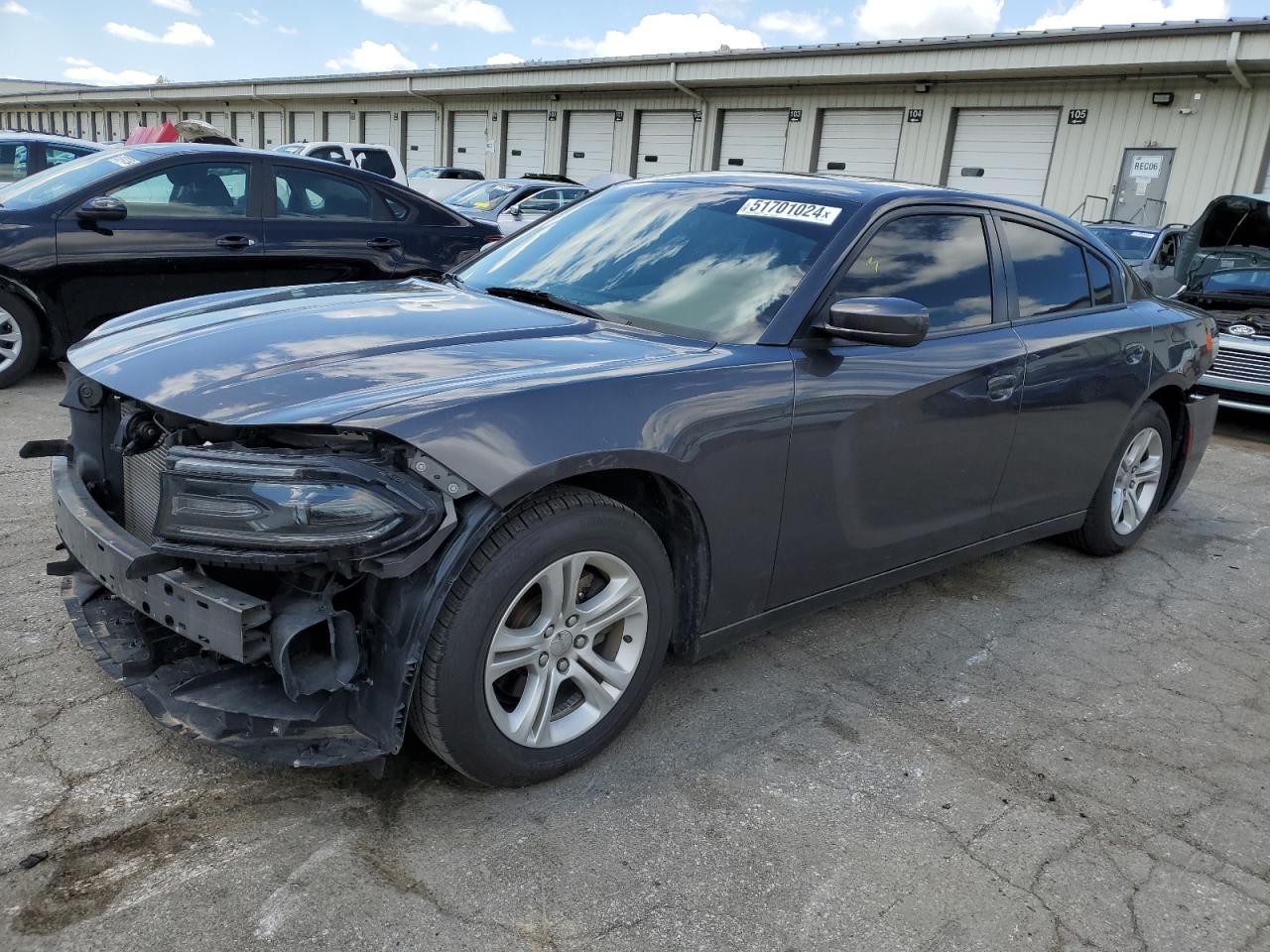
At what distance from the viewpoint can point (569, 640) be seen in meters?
2.58

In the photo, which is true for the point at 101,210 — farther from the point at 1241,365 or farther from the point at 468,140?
the point at 468,140

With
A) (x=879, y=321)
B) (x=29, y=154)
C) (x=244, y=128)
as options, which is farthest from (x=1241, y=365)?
(x=244, y=128)

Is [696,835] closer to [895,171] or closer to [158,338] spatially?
[158,338]

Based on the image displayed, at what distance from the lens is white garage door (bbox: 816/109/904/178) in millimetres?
20375

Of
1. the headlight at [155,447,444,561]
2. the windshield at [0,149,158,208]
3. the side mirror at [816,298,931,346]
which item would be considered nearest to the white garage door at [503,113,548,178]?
the windshield at [0,149,158,208]

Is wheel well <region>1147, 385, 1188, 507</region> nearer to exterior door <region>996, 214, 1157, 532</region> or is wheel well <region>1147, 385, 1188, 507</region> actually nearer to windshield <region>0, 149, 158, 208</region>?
exterior door <region>996, 214, 1157, 532</region>

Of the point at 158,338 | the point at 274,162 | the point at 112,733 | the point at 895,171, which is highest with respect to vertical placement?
the point at 895,171

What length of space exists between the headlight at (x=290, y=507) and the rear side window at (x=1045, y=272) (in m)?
2.65

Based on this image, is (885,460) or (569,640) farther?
(885,460)

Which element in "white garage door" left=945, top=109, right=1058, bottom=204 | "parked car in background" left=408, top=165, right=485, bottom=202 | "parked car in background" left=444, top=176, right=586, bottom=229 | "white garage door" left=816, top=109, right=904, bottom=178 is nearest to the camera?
"parked car in background" left=444, top=176, right=586, bottom=229

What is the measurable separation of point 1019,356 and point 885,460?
0.85 m

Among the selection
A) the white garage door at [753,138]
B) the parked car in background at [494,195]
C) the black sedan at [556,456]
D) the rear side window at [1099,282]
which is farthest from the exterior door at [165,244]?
the white garage door at [753,138]

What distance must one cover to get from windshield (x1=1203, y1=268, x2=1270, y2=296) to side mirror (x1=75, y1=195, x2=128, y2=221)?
8.55 m

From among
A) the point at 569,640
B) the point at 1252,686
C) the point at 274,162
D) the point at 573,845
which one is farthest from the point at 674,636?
the point at 274,162
